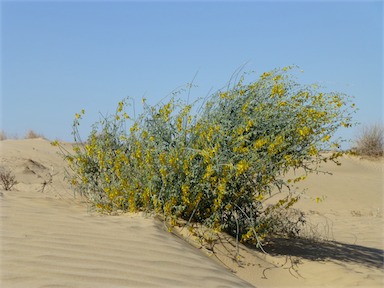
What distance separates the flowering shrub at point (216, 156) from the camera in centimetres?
615

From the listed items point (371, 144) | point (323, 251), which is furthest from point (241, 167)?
point (371, 144)

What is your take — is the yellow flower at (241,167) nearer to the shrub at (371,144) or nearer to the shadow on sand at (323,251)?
the shadow on sand at (323,251)

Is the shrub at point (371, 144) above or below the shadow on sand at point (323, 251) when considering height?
above

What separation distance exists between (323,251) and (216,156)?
202cm

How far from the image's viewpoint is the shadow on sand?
22.3 feet

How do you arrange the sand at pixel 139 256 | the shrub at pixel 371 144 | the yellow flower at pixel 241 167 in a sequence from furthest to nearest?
1. the shrub at pixel 371 144
2. the yellow flower at pixel 241 167
3. the sand at pixel 139 256

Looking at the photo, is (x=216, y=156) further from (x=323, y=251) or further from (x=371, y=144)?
(x=371, y=144)

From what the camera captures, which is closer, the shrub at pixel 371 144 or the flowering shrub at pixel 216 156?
the flowering shrub at pixel 216 156

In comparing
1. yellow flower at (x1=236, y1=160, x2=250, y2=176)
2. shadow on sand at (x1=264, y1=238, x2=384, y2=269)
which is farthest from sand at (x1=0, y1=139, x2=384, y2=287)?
yellow flower at (x1=236, y1=160, x2=250, y2=176)

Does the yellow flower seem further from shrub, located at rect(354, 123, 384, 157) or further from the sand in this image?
shrub, located at rect(354, 123, 384, 157)

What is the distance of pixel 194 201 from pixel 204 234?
13.3 inches

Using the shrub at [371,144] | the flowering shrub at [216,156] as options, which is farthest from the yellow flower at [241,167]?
the shrub at [371,144]

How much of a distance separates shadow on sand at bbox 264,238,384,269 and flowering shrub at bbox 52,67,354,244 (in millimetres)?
268

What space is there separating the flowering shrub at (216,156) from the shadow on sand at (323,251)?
27 cm
